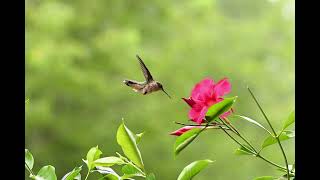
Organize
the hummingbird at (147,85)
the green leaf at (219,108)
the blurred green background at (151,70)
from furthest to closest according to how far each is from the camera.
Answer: the blurred green background at (151,70) → the hummingbird at (147,85) → the green leaf at (219,108)

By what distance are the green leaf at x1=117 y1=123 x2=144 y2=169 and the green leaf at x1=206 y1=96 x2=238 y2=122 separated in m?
0.08

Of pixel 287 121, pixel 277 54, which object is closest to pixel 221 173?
pixel 277 54

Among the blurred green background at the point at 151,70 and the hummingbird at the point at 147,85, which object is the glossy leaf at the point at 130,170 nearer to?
the hummingbird at the point at 147,85

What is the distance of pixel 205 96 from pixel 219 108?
0.18ft

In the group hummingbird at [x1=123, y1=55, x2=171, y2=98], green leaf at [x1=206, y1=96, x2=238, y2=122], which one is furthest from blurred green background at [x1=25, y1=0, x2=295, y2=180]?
green leaf at [x1=206, y1=96, x2=238, y2=122]

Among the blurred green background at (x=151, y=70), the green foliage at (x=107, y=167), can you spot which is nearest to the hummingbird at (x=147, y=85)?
the green foliage at (x=107, y=167)

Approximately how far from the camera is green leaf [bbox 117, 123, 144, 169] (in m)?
0.48

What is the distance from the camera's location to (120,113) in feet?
19.8

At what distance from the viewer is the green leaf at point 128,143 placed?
0.48 meters

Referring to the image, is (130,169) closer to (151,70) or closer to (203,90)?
(203,90)

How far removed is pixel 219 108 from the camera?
430 mm

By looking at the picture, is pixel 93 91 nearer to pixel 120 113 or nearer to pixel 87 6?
pixel 120 113

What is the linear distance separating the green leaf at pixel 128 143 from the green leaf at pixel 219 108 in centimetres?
8
